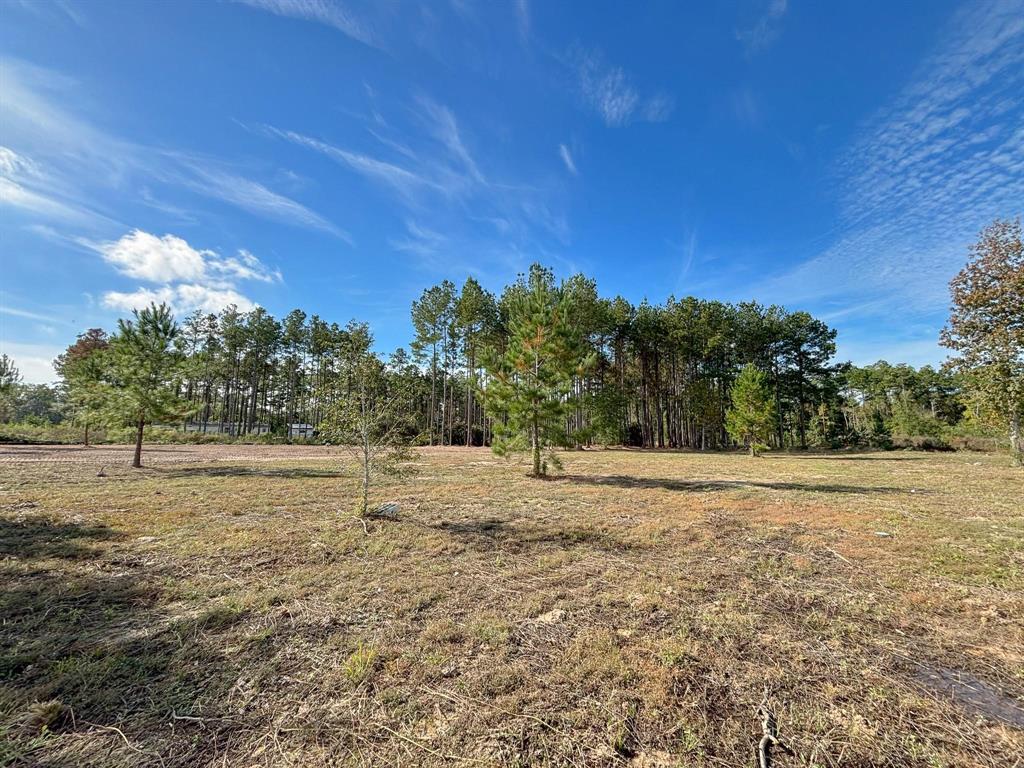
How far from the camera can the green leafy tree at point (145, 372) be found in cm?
1402

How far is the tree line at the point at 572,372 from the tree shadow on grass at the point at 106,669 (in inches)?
144

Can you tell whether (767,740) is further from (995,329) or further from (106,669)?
(995,329)

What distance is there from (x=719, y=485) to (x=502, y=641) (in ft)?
35.2

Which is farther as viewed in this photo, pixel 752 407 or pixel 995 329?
pixel 752 407

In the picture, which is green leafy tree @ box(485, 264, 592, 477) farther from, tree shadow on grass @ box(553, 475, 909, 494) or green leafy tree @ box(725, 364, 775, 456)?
green leafy tree @ box(725, 364, 775, 456)

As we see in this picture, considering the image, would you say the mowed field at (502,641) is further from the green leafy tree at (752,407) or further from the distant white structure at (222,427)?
the distant white structure at (222,427)

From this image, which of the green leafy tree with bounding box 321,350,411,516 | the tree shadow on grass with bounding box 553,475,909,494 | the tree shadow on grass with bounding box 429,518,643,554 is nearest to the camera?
the tree shadow on grass with bounding box 429,518,643,554

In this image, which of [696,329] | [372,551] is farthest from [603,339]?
[372,551]

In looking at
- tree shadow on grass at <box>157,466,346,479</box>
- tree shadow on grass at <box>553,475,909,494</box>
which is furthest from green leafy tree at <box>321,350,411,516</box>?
tree shadow on grass at <box>157,466,346,479</box>

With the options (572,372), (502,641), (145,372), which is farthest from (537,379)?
(145,372)

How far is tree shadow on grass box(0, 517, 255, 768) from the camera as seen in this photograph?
2086 millimetres

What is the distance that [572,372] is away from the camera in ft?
43.4

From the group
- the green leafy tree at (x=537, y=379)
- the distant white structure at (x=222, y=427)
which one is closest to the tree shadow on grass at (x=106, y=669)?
the green leafy tree at (x=537, y=379)

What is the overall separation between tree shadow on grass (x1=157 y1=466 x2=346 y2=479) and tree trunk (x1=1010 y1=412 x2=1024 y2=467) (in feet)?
86.0
